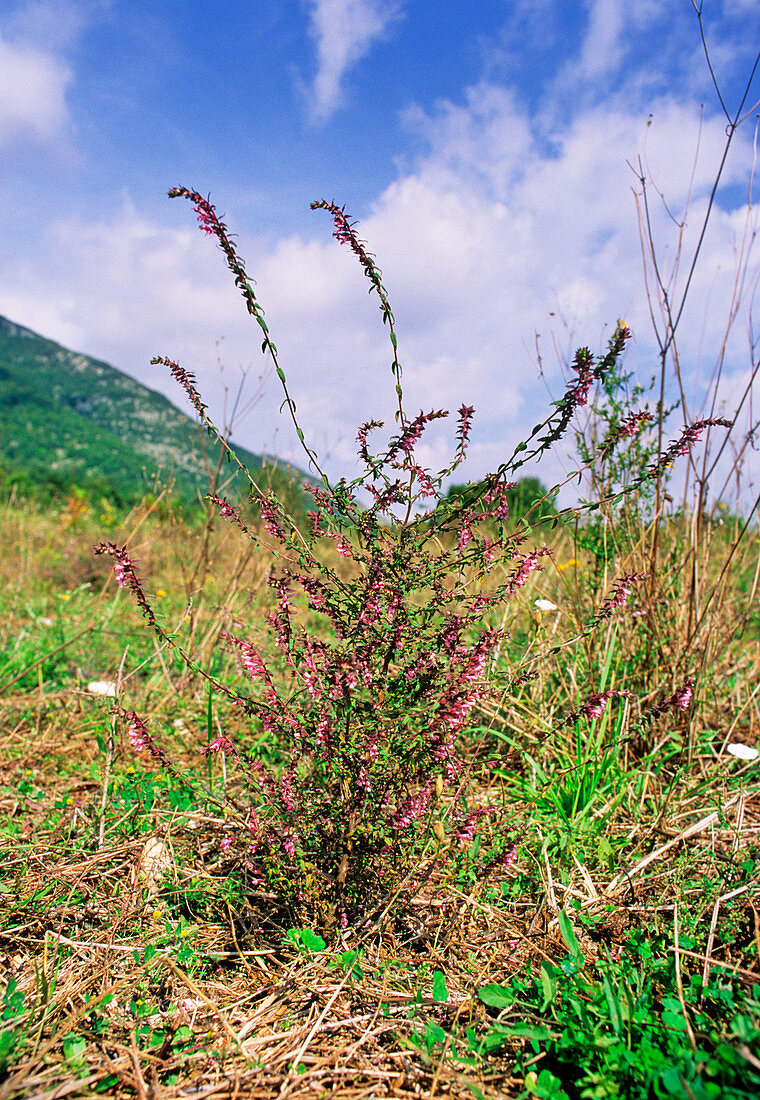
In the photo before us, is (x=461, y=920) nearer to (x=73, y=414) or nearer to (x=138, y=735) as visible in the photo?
(x=138, y=735)

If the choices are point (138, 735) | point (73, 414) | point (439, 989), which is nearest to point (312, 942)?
point (439, 989)

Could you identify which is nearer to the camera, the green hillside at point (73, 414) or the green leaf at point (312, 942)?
the green leaf at point (312, 942)

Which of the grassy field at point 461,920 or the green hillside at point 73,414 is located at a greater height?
the green hillside at point 73,414

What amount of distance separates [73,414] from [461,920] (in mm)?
104252

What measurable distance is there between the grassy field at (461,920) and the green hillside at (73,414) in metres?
51.0

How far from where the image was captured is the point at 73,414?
301ft

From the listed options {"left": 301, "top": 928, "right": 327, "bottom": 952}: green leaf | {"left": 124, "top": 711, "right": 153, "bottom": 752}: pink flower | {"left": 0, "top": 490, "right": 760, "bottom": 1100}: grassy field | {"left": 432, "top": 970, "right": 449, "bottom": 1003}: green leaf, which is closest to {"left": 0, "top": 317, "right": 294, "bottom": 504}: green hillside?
{"left": 0, "top": 490, "right": 760, "bottom": 1100}: grassy field

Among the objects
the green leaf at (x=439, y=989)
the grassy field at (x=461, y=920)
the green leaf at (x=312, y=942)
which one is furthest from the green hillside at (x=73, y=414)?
the green leaf at (x=439, y=989)

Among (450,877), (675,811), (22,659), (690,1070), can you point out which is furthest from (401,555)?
(22,659)

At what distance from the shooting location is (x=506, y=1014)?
4.60ft

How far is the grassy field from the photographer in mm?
1277

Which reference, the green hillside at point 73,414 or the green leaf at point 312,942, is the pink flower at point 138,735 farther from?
the green hillside at point 73,414

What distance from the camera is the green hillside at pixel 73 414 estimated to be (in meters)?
70.1

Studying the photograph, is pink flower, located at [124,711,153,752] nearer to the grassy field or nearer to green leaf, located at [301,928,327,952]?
the grassy field
